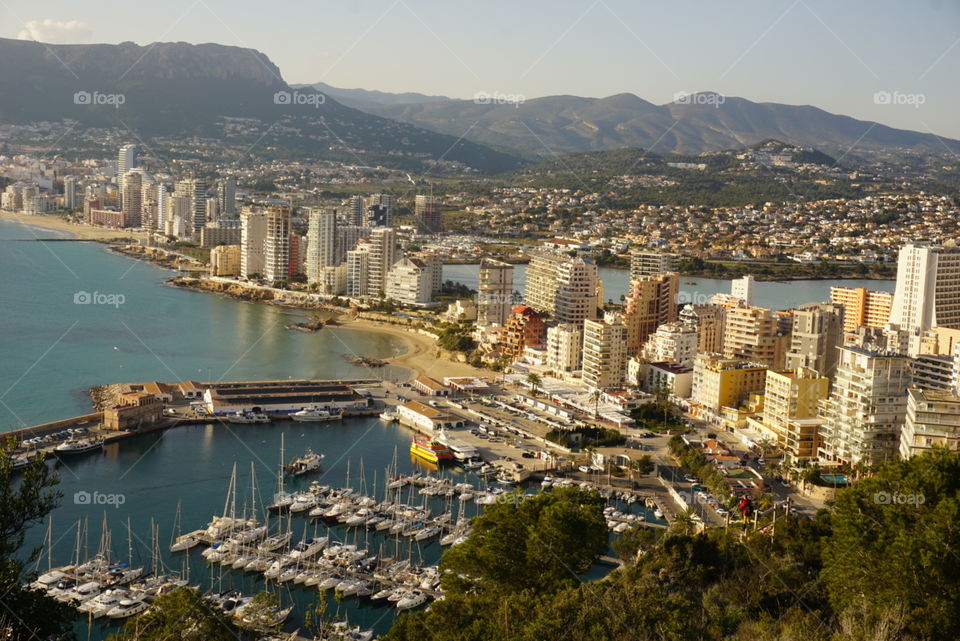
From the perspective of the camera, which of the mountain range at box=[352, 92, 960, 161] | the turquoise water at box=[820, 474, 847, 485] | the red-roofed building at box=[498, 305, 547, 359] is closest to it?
the turquoise water at box=[820, 474, 847, 485]

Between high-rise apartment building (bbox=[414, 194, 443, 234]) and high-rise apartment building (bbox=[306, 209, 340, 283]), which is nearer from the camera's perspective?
high-rise apartment building (bbox=[306, 209, 340, 283])

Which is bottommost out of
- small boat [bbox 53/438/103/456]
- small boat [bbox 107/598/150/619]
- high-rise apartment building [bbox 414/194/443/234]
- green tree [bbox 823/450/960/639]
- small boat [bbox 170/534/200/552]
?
small boat [bbox 107/598/150/619]

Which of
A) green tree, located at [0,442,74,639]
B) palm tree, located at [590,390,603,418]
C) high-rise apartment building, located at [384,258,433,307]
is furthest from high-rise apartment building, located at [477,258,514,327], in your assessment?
green tree, located at [0,442,74,639]

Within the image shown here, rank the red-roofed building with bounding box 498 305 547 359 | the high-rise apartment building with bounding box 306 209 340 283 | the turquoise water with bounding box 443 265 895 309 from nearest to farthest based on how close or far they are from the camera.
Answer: the red-roofed building with bounding box 498 305 547 359 → the turquoise water with bounding box 443 265 895 309 → the high-rise apartment building with bounding box 306 209 340 283

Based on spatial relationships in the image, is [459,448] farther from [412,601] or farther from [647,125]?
[647,125]

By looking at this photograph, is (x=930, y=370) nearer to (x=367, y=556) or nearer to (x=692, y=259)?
(x=367, y=556)

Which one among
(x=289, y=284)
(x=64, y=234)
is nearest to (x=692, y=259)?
(x=289, y=284)

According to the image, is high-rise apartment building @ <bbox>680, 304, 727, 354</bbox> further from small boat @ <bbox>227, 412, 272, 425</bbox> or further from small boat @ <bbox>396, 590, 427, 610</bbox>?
small boat @ <bbox>396, 590, 427, 610</bbox>

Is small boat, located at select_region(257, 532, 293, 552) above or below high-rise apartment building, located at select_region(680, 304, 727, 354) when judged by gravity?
below
